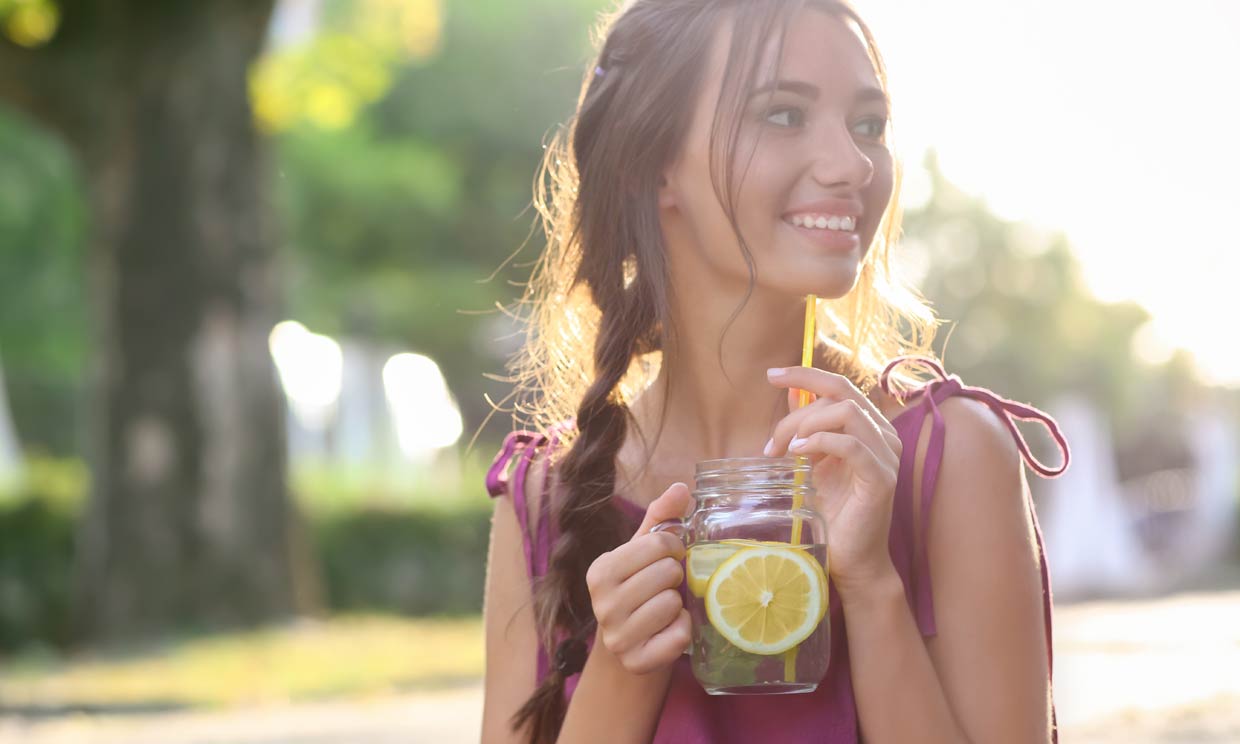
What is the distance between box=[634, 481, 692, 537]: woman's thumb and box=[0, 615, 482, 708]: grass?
19.0ft

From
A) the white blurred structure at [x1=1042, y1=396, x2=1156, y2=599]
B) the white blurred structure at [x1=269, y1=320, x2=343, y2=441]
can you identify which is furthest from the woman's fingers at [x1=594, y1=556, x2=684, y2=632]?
the white blurred structure at [x1=269, y1=320, x2=343, y2=441]

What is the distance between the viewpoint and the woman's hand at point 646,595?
2053mm

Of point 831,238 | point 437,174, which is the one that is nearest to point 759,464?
point 831,238

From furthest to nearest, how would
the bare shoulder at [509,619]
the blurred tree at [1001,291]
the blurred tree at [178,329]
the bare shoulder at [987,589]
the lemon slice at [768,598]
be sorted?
the blurred tree at [1001,291] < the blurred tree at [178,329] < the bare shoulder at [509,619] < the bare shoulder at [987,589] < the lemon slice at [768,598]

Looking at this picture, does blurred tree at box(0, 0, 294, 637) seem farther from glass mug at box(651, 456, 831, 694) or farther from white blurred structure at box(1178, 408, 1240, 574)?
white blurred structure at box(1178, 408, 1240, 574)

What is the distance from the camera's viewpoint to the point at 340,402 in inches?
974

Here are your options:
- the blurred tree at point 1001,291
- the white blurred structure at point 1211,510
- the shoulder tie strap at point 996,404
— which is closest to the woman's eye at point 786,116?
the shoulder tie strap at point 996,404

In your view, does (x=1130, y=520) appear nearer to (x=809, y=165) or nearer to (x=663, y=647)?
(x=809, y=165)

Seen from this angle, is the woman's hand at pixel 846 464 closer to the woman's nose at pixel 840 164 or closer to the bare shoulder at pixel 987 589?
the bare shoulder at pixel 987 589

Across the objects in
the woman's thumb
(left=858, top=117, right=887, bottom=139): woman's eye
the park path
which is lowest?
the park path

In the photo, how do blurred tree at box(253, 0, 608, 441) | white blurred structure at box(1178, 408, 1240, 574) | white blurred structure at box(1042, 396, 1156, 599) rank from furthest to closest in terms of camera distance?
1. blurred tree at box(253, 0, 608, 441)
2. white blurred structure at box(1178, 408, 1240, 574)
3. white blurred structure at box(1042, 396, 1156, 599)

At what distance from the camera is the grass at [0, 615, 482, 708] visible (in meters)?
7.69

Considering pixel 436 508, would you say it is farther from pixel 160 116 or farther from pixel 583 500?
pixel 583 500

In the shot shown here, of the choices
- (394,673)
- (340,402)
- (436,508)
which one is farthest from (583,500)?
(340,402)
